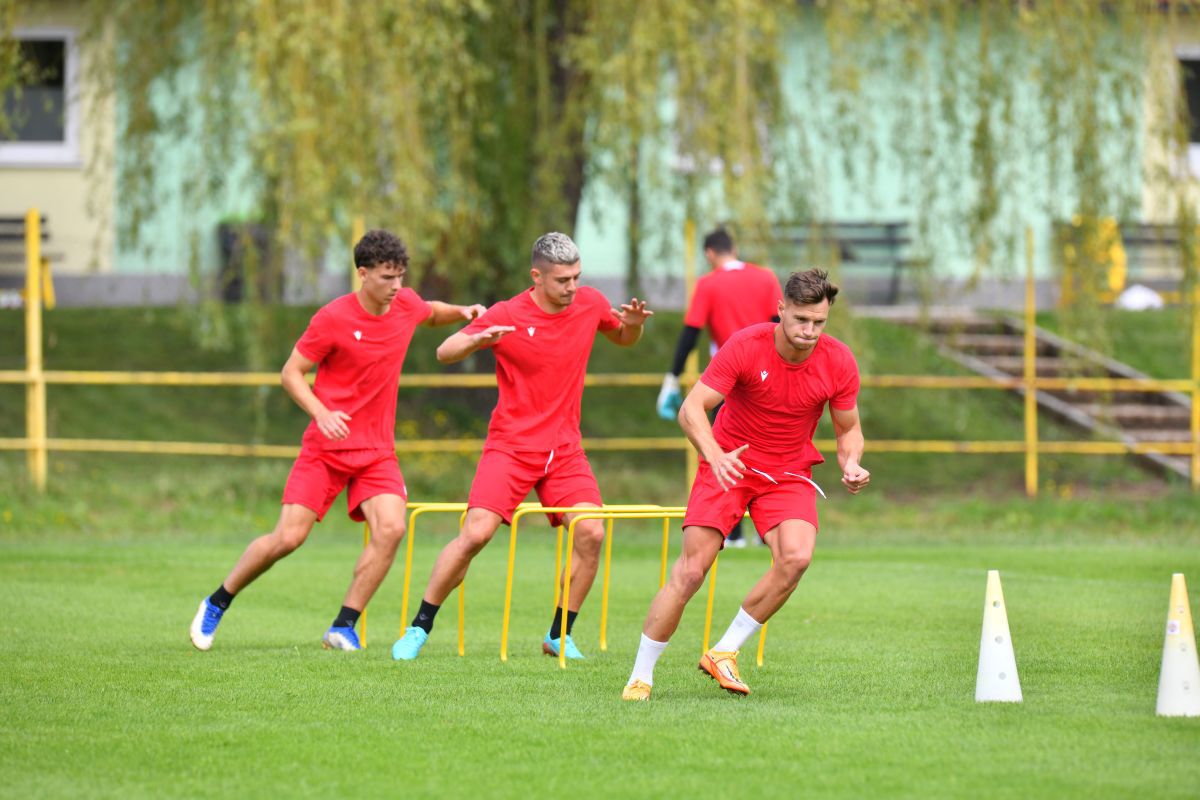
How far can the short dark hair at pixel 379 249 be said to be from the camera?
30.5ft

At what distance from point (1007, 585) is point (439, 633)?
13.7 feet

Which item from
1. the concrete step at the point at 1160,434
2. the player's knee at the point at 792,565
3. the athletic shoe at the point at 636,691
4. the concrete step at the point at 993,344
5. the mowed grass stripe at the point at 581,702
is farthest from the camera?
the concrete step at the point at 993,344

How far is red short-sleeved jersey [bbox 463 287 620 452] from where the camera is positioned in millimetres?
9055

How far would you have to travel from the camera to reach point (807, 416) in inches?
310

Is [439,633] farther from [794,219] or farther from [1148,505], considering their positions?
Result: [1148,505]

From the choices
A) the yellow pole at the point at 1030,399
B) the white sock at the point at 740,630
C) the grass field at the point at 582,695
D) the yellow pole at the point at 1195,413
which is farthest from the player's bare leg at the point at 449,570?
the yellow pole at the point at 1195,413

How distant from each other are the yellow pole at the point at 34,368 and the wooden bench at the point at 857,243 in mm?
6695

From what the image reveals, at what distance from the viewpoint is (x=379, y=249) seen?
9.30 meters

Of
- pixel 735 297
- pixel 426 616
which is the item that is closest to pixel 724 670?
pixel 426 616

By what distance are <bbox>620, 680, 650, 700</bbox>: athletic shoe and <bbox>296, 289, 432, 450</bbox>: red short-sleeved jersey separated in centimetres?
257

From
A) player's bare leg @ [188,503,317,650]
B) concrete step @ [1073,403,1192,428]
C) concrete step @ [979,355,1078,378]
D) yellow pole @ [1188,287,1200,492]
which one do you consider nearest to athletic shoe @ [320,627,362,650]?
player's bare leg @ [188,503,317,650]

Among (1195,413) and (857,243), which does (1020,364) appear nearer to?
(1195,413)

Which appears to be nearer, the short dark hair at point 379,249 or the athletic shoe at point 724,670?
the athletic shoe at point 724,670

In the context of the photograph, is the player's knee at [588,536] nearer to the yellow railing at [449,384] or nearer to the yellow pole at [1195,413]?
the yellow railing at [449,384]
